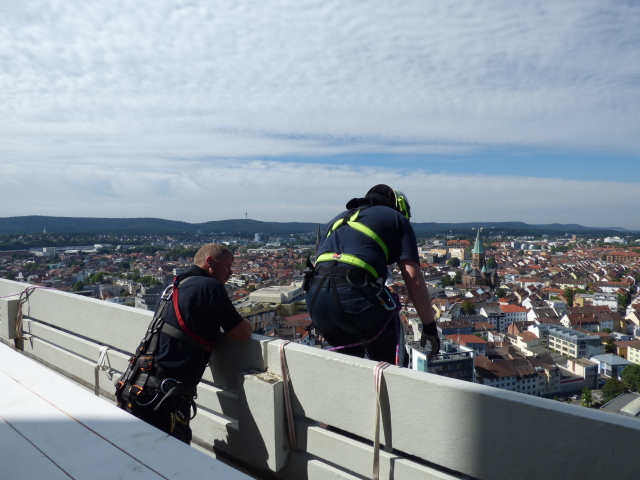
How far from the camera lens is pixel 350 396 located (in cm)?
153

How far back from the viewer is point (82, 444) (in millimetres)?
1363

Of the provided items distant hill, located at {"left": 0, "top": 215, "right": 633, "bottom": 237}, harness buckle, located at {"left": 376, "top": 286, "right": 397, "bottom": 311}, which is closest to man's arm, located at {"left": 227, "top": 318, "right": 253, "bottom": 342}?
harness buckle, located at {"left": 376, "top": 286, "right": 397, "bottom": 311}

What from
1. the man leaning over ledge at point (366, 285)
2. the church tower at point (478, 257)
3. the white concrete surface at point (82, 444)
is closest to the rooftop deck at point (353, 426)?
the white concrete surface at point (82, 444)

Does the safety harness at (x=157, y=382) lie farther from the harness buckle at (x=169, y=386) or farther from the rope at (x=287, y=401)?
the rope at (x=287, y=401)

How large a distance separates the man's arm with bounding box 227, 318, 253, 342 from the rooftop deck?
1.6 inches

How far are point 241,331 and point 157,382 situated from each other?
37 cm

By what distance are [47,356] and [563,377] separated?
25.1 metres

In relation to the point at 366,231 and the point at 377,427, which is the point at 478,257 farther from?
the point at 377,427

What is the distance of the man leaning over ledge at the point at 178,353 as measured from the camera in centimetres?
185

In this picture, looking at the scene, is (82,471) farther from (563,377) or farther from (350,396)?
(563,377)

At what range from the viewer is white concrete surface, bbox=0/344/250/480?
3.98 ft

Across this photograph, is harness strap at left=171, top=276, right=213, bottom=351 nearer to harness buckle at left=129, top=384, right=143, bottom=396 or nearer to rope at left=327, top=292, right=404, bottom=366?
harness buckle at left=129, top=384, right=143, bottom=396

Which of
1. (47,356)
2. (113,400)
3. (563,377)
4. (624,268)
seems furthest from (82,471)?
(624,268)

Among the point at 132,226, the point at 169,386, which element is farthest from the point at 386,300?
the point at 132,226
